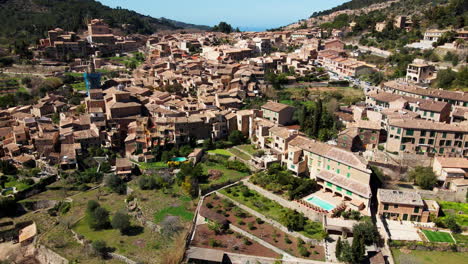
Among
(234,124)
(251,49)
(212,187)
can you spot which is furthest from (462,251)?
(251,49)

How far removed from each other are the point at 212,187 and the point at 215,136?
9.79 m

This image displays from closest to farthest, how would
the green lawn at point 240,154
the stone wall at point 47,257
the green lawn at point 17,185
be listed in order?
1. the stone wall at point 47,257
2. the green lawn at point 17,185
3. the green lawn at point 240,154

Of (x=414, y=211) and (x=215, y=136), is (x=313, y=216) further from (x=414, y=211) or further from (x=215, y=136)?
(x=215, y=136)

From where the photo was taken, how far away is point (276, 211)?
29.0m

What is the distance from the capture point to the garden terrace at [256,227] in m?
24.9

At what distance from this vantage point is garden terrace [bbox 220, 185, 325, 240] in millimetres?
26500

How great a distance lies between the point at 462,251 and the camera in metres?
24.9

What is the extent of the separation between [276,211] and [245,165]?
804 cm

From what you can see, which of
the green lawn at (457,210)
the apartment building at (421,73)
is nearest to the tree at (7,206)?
the green lawn at (457,210)

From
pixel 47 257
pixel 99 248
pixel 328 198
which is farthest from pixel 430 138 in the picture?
pixel 47 257

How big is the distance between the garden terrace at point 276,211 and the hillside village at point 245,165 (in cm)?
15

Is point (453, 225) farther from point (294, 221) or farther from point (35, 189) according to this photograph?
point (35, 189)

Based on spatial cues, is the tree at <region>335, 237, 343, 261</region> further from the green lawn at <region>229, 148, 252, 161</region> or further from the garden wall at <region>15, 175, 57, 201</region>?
the garden wall at <region>15, 175, 57, 201</region>

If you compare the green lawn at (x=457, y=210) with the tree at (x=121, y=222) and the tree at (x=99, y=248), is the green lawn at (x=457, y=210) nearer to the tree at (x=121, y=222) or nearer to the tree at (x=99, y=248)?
the tree at (x=121, y=222)
